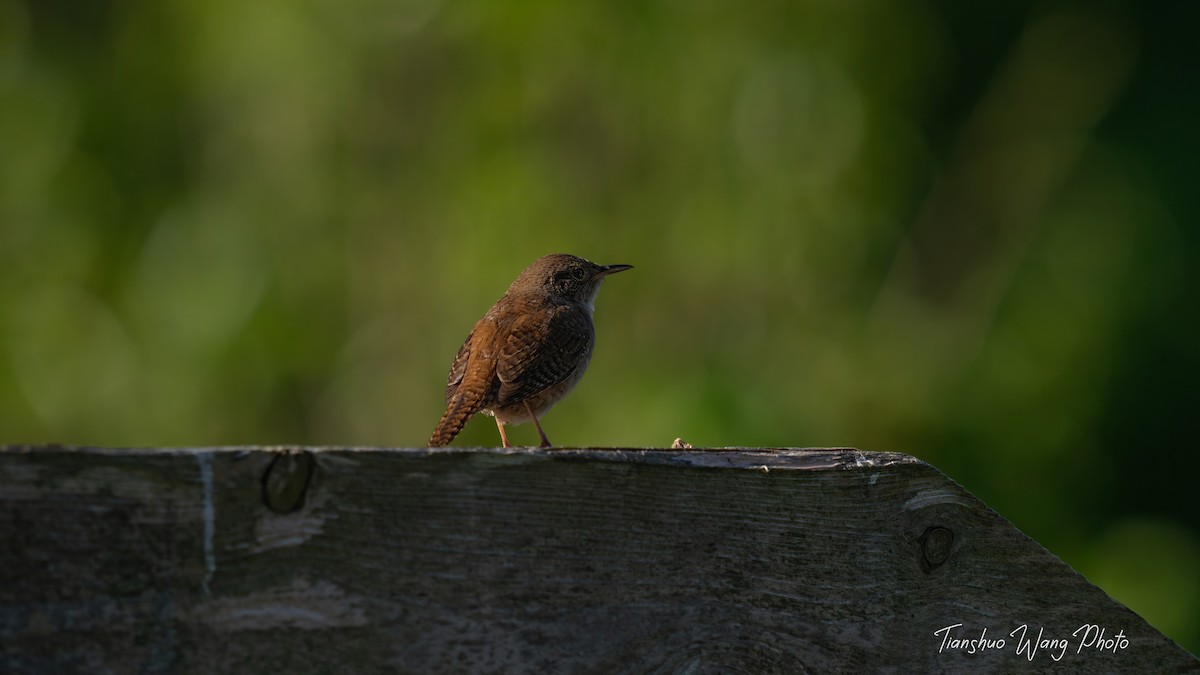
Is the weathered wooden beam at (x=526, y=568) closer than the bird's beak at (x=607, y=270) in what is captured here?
Yes

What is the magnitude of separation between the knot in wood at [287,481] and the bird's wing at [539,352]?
3121 mm

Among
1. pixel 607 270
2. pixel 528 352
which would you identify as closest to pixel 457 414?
pixel 528 352

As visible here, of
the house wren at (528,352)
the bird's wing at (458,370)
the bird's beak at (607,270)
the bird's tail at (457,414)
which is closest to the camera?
the bird's tail at (457,414)

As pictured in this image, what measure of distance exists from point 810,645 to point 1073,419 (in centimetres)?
425

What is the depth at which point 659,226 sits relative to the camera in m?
7.05

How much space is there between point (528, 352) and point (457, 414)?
481 millimetres

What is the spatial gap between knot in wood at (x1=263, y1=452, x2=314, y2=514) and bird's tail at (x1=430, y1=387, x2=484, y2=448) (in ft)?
9.00

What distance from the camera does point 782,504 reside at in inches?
85.7

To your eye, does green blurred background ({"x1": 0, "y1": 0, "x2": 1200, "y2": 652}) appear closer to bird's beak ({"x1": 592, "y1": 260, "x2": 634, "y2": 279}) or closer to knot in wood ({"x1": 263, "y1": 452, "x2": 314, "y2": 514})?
bird's beak ({"x1": 592, "y1": 260, "x2": 634, "y2": 279})

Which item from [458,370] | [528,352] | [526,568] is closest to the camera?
[526,568]

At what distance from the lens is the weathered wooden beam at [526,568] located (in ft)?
5.43

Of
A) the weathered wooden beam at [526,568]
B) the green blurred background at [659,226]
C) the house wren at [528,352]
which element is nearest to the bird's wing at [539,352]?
the house wren at [528,352]

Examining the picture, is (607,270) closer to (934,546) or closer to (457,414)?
(457,414)
